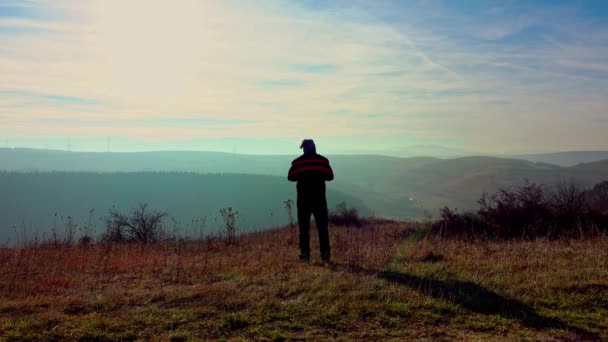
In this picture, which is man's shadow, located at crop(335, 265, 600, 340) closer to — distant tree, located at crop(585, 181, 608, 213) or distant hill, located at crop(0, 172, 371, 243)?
distant tree, located at crop(585, 181, 608, 213)

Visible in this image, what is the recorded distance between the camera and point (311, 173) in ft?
28.5

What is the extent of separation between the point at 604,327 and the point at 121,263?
7.88m

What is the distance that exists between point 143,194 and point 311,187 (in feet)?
330

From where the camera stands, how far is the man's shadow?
5.00 meters

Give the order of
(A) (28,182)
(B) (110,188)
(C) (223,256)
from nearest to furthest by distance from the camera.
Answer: (C) (223,256) → (A) (28,182) → (B) (110,188)

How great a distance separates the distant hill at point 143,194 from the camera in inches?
3457

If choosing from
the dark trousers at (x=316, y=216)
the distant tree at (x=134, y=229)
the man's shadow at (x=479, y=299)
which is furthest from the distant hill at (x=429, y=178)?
the man's shadow at (x=479, y=299)

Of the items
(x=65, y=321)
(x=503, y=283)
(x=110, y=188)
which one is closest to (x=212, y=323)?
(x=65, y=321)

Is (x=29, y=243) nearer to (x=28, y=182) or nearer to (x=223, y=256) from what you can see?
(x=223, y=256)

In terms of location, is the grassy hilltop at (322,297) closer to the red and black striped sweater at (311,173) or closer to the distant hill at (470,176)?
the red and black striped sweater at (311,173)

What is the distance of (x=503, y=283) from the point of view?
6.43 meters

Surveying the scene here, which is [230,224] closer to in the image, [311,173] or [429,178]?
[311,173]

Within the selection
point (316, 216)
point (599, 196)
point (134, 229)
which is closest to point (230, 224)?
point (316, 216)

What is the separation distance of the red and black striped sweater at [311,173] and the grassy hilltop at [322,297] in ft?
4.59
